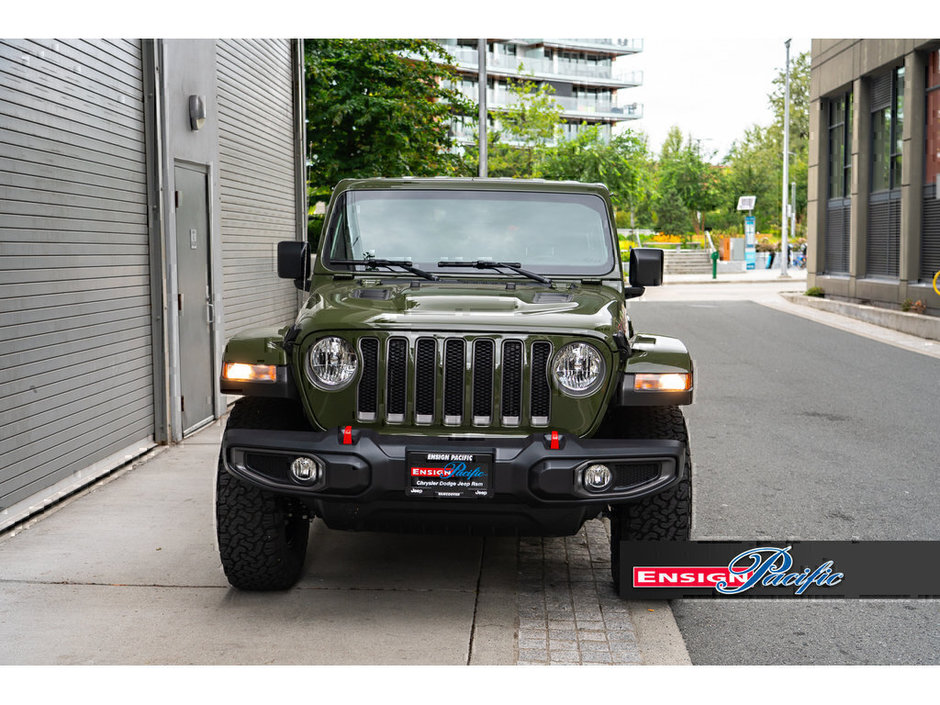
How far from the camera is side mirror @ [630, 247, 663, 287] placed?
5984mm

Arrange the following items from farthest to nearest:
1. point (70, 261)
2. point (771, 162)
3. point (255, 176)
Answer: point (771, 162) → point (255, 176) → point (70, 261)

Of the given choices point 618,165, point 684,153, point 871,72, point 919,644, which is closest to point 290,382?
point 919,644

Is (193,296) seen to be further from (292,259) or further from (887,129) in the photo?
(887,129)

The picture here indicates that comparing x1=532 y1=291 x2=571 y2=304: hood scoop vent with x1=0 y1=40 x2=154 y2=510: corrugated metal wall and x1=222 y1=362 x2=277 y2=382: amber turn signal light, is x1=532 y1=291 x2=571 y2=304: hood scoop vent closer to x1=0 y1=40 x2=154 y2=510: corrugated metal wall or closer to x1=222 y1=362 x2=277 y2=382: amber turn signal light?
x1=222 y1=362 x2=277 y2=382: amber turn signal light

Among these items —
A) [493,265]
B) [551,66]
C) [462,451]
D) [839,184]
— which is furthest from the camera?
[551,66]

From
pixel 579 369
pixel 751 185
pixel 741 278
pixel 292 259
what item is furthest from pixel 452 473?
pixel 751 185

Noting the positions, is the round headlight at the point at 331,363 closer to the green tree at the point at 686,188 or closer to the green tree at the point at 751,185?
the green tree at the point at 686,188

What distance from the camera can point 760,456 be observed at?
878 cm

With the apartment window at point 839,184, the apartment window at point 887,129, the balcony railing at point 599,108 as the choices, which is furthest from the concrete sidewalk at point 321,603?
the balcony railing at point 599,108

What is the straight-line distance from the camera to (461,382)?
4.75 meters

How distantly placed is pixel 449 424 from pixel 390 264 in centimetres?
142

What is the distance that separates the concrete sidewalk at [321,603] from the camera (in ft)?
14.6

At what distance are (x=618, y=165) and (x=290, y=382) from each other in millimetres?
43142

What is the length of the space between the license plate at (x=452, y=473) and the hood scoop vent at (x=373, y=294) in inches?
39.4
